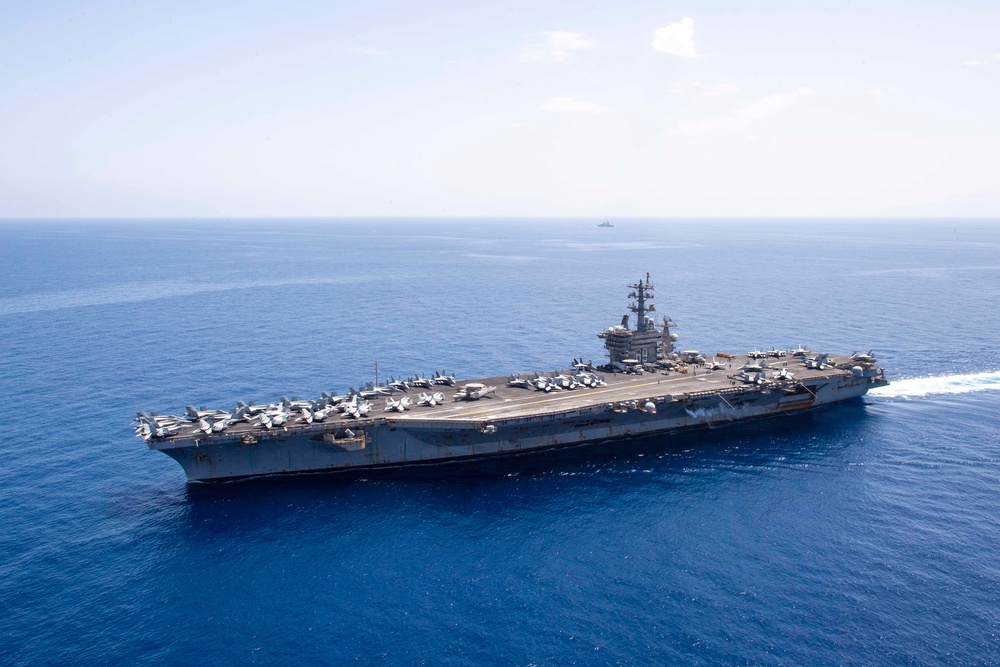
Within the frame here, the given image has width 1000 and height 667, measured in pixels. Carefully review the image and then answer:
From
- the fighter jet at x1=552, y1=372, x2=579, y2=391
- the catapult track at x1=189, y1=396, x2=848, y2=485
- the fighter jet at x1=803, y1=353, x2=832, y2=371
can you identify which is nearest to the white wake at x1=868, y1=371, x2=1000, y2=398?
the fighter jet at x1=803, y1=353, x2=832, y2=371

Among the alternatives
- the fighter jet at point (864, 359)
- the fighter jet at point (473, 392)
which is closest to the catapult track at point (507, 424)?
the fighter jet at point (473, 392)

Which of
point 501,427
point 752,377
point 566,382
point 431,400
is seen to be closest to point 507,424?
point 501,427

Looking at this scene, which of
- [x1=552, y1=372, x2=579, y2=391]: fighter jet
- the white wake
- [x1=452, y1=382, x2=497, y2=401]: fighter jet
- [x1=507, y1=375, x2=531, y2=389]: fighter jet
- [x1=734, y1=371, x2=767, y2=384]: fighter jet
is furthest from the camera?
the white wake

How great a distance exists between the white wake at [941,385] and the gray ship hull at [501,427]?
5868 mm

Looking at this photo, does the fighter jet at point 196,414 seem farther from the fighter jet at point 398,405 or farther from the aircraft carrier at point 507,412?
the fighter jet at point 398,405

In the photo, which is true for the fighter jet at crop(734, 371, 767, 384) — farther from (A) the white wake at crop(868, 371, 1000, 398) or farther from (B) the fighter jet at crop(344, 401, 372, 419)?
(B) the fighter jet at crop(344, 401, 372, 419)

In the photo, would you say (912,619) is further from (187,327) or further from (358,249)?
(358,249)

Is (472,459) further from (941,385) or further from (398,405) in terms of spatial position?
(941,385)

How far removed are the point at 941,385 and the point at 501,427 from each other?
35544 millimetres

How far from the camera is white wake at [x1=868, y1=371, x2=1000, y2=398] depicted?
4769 cm

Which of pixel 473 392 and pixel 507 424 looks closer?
pixel 507 424

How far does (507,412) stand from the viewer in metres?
37.0

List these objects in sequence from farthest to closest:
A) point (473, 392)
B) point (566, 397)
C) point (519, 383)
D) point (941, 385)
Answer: point (941, 385) → point (519, 383) → point (566, 397) → point (473, 392)

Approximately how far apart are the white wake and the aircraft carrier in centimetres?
353
